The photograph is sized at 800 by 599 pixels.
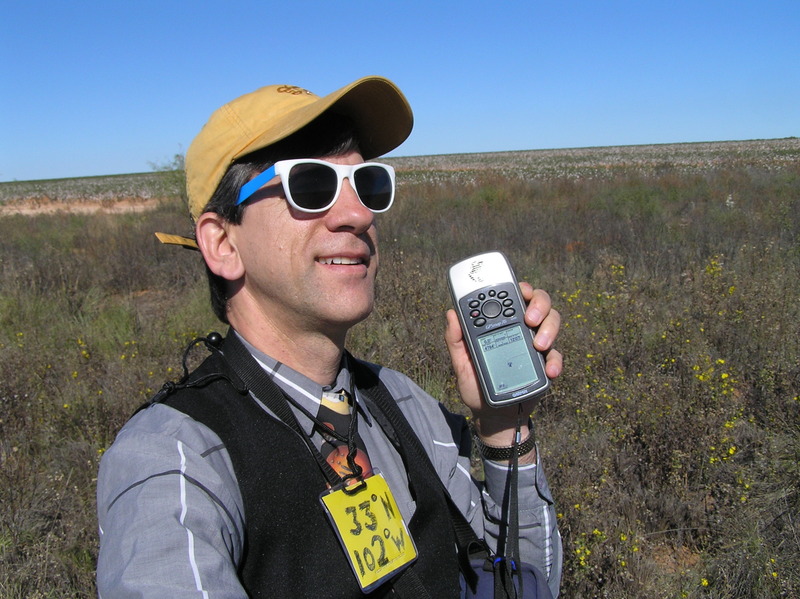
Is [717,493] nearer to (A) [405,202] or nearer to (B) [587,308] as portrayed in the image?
(B) [587,308]

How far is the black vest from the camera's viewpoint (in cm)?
112

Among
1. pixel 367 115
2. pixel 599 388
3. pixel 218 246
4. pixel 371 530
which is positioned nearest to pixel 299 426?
pixel 371 530

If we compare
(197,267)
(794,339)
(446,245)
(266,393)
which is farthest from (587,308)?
(197,267)

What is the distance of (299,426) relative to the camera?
129 centimetres

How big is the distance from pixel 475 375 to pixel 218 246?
0.85 meters

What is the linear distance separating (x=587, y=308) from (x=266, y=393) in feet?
15.6

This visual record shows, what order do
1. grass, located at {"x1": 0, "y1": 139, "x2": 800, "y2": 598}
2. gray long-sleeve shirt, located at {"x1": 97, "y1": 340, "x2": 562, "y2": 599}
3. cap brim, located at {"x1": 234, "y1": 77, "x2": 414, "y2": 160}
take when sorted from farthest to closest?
grass, located at {"x1": 0, "y1": 139, "x2": 800, "y2": 598}
cap brim, located at {"x1": 234, "y1": 77, "x2": 414, "y2": 160}
gray long-sleeve shirt, located at {"x1": 97, "y1": 340, "x2": 562, "y2": 599}

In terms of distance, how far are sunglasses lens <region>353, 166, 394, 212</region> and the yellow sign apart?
0.76 m

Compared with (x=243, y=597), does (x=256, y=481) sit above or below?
above

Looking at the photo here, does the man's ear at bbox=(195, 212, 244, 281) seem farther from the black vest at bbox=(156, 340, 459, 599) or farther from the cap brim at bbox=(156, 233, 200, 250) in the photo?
the black vest at bbox=(156, 340, 459, 599)

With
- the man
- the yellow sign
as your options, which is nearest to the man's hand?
the man

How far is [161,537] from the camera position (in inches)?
38.0

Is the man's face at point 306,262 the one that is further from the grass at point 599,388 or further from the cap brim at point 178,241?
the grass at point 599,388

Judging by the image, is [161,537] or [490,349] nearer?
[161,537]
